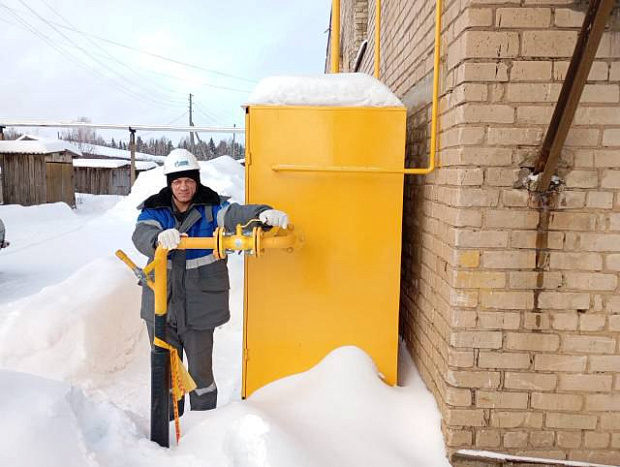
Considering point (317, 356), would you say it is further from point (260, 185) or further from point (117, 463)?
point (117, 463)

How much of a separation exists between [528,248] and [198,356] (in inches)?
79.3

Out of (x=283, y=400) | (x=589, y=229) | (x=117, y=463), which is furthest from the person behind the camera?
(x=283, y=400)

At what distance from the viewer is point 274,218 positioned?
2717 millimetres

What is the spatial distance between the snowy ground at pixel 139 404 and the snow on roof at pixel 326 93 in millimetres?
1473

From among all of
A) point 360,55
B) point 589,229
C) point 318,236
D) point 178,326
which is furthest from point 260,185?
point 360,55

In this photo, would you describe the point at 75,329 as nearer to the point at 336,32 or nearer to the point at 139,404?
the point at 139,404

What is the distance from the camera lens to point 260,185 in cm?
301

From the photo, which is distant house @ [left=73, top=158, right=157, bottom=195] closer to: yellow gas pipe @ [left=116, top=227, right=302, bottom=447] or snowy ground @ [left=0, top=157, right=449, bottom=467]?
snowy ground @ [left=0, top=157, right=449, bottom=467]

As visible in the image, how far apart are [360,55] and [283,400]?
18.6 feet

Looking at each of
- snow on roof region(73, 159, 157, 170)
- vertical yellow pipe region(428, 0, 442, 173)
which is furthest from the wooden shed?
vertical yellow pipe region(428, 0, 442, 173)

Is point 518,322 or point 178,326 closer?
point 518,322

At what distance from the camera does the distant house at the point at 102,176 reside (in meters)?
26.4

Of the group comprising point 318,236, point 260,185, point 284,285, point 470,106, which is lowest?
point 284,285

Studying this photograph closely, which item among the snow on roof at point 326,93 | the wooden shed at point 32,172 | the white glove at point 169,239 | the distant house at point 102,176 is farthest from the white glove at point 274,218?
the distant house at point 102,176
